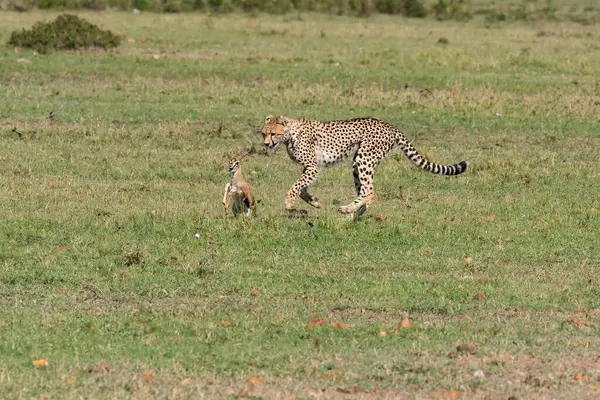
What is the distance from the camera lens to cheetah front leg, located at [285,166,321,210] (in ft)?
46.4

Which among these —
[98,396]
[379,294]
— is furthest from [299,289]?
[98,396]

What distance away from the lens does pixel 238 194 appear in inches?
538

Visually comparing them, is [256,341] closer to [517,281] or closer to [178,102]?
[517,281]

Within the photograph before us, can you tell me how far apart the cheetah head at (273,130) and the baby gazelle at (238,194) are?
63 cm

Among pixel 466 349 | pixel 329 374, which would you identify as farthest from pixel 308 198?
pixel 329 374

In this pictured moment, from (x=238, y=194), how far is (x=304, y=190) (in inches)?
41.0

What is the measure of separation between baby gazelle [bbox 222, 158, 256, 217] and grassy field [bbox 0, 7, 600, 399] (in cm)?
29

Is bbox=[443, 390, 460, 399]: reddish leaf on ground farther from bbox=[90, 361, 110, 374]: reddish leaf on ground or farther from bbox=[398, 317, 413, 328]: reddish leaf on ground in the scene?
bbox=[90, 361, 110, 374]: reddish leaf on ground

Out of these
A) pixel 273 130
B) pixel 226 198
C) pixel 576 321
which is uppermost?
pixel 273 130

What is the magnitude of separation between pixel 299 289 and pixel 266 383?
2779mm

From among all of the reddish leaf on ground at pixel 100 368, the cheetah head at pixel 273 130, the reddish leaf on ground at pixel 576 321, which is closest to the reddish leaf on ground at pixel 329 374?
the reddish leaf on ground at pixel 100 368

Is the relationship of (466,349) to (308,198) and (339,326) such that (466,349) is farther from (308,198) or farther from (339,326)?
(308,198)

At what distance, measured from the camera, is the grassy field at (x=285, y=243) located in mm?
8195

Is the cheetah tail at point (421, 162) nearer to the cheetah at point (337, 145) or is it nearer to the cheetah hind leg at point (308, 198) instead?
the cheetah at point (337, 145)
